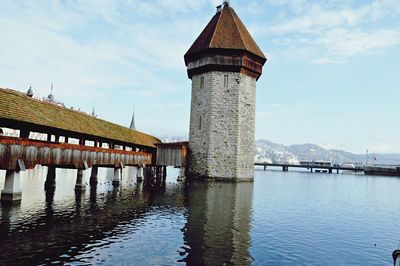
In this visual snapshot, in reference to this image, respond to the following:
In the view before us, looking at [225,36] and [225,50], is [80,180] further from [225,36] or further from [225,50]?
[225,36]

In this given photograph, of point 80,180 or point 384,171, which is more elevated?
point 384,171

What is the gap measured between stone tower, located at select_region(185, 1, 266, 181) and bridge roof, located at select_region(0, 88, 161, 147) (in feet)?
35.7

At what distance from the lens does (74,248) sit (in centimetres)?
815

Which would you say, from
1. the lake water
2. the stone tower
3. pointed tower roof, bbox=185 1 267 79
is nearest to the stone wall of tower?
the stone tower

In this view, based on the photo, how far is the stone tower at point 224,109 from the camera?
3191 centimetres

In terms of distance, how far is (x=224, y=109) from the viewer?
106ft

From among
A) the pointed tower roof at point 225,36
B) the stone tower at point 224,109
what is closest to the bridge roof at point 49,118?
the stone tower at point 224,109

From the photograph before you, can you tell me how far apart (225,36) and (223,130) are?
33.7ft

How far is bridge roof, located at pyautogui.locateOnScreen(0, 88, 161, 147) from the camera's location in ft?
43.8

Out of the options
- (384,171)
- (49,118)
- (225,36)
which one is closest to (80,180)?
(49,118)

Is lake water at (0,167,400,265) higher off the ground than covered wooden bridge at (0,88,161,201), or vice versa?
covered wooden bridge at (0,88,161,201)

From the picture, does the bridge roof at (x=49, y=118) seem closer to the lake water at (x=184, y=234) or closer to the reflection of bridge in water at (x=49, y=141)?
the reflection of bridge in water at (x=49, y=141)

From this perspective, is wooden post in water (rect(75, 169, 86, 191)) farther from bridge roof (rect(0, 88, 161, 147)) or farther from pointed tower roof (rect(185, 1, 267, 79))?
pointed tower roof (rect(185, 1, 267, 79))

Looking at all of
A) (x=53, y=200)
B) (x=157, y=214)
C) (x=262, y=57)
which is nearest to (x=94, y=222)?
(x=157, y=214)
